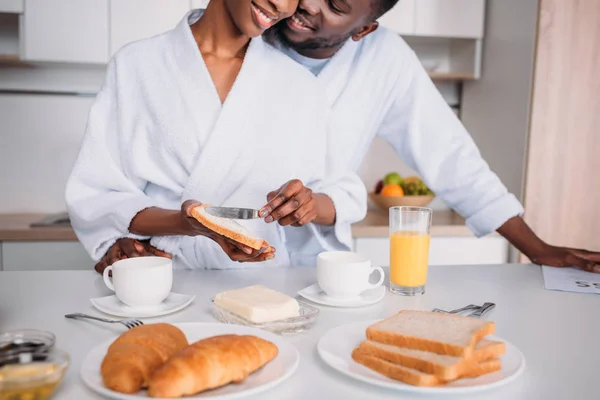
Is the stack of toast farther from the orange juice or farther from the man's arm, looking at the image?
the man's arm

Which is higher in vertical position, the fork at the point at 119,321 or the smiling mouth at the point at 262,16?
the smiling mouth at the point at 262,16

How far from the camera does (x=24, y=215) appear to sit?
2.93m

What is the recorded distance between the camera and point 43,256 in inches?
98.9

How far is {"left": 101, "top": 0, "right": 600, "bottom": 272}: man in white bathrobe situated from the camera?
5.28 feet

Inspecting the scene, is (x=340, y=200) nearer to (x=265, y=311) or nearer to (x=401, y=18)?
(x=265, y=311)

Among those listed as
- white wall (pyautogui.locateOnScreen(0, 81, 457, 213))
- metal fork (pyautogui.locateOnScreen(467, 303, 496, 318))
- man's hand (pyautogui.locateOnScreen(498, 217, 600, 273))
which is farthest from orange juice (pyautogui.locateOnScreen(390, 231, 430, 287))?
white wall (pyautogui.locateOnScreen(0, 81, 457, 213))

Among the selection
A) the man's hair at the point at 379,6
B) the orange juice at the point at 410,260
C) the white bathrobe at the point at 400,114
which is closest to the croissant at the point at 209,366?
the orange juice at the point at 410,260

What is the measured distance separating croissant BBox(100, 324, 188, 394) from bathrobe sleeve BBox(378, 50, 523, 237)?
3.68 ft

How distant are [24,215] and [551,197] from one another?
2.46m

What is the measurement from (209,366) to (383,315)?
45 cm

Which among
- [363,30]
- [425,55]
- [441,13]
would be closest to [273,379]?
[363,30]

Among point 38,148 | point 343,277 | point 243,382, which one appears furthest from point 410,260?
point 38,148

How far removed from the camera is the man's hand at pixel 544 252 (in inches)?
58.1

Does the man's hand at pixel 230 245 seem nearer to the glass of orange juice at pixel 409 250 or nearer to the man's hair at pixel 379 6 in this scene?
the glass of orange juice at pixel 409 250
